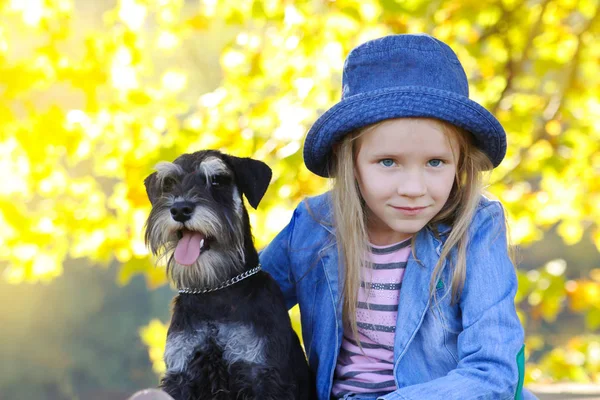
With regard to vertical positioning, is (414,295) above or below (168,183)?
below

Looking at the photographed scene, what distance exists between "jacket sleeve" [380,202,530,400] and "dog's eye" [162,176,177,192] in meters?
1.19

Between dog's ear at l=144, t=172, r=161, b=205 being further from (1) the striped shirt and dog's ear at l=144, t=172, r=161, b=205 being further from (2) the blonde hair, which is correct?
(1) the striped shirt

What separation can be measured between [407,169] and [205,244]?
2.76 feet

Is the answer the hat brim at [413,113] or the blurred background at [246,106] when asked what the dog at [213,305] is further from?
the blurred background at [246,106]

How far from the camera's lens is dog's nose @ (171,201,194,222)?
2.71m

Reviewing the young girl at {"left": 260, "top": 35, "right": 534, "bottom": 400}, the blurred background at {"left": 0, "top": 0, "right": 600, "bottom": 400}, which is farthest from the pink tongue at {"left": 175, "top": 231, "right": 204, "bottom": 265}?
the blurred background at {"left": 0, "top": 0, "right": 600, "bottom": 400}

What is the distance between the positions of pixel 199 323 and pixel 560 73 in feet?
16.5

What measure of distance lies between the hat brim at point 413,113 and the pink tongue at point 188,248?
25.3 inches

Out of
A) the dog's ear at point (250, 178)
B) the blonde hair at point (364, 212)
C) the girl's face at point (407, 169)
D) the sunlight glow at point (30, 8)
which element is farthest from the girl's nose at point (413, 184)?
the sunlight glow at point (30, 8)

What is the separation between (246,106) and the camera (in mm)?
5082

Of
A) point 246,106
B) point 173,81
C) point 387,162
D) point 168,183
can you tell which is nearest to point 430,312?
point 387,162

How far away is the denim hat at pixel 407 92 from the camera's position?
2.63 meters

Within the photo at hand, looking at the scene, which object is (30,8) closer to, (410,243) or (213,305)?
(213,305)

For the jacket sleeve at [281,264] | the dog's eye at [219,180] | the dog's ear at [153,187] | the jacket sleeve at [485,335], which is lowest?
the jacket sleeve at [485,335]
